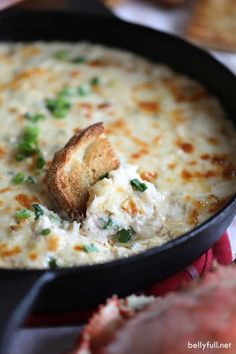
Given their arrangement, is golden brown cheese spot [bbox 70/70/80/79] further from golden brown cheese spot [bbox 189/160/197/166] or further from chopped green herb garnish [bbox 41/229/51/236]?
chopped green herb garnish [bbox 41/229/51/236]

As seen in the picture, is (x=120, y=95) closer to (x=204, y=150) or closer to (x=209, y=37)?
(x=204, y=150)

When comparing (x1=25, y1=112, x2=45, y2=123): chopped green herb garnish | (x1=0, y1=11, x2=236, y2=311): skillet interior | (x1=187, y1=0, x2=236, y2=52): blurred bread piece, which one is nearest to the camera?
(x1=0, y1=11, x2=236, y2=311): skillet interior

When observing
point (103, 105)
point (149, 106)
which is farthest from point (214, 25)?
point (103, 105)

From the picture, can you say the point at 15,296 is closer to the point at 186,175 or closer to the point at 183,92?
the point at 186,175

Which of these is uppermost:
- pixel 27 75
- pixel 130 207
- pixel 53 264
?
pixel 130 207

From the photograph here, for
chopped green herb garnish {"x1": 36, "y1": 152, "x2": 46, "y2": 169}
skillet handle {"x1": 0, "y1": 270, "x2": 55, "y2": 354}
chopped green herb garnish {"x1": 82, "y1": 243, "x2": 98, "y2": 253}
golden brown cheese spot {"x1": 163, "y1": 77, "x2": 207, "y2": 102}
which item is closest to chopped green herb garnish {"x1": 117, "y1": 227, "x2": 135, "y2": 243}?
chopped green herb garnish {"x1": 82, "y1": 243, "x2": 98, "y2": 253}
